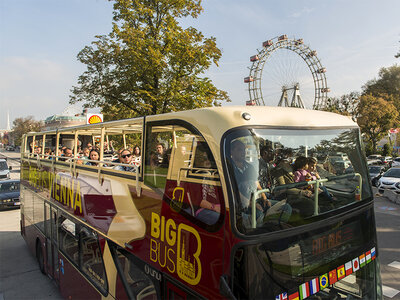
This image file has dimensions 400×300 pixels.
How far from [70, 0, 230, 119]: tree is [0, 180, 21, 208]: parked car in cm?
649

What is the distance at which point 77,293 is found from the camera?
17.3ft

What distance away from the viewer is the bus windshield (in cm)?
227

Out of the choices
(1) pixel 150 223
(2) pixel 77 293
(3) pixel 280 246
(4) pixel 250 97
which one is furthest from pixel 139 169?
(4) pixel 250 97

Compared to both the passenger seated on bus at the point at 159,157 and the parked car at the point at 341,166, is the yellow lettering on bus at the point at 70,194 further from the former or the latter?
the parked car at the point at 341,166

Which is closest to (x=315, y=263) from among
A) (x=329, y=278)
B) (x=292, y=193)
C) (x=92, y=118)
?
(x=329, y=278)

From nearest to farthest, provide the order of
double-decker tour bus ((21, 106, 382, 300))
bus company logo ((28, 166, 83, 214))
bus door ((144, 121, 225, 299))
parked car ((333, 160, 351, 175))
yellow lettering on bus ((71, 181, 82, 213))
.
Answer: double-decker tour bus ((21, 106, 382, 300)) < bus door ((144, 121, 225, 299)) < parked car ((333, 160, 351, 175)) < yellow lettering on bus ((71, 181, 82, 213)) < bus company logo ((28, 166, 83, 214))

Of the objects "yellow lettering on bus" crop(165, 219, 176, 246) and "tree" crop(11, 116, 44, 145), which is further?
"tree" crop(11, 116, 44, 145)

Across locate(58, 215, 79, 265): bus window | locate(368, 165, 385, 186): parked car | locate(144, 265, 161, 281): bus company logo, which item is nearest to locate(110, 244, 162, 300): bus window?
locate(144, 265, 161, 281): bus company logo

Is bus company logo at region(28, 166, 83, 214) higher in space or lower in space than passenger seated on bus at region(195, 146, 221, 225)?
lower

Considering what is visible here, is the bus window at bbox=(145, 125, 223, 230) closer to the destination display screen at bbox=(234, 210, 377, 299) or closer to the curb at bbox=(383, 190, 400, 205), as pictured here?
the destination display screen at bbox=(234, 210, 377, 299)

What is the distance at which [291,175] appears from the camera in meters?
2.77

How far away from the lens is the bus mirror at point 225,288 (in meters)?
2.15

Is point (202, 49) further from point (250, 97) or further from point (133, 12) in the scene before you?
point (250, 97)

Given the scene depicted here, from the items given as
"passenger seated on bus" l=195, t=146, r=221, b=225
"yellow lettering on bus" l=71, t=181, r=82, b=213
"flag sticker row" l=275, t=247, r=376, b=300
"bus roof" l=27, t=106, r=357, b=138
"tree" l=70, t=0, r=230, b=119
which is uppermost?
"tree" l=70, t=0, r=230, b=119
